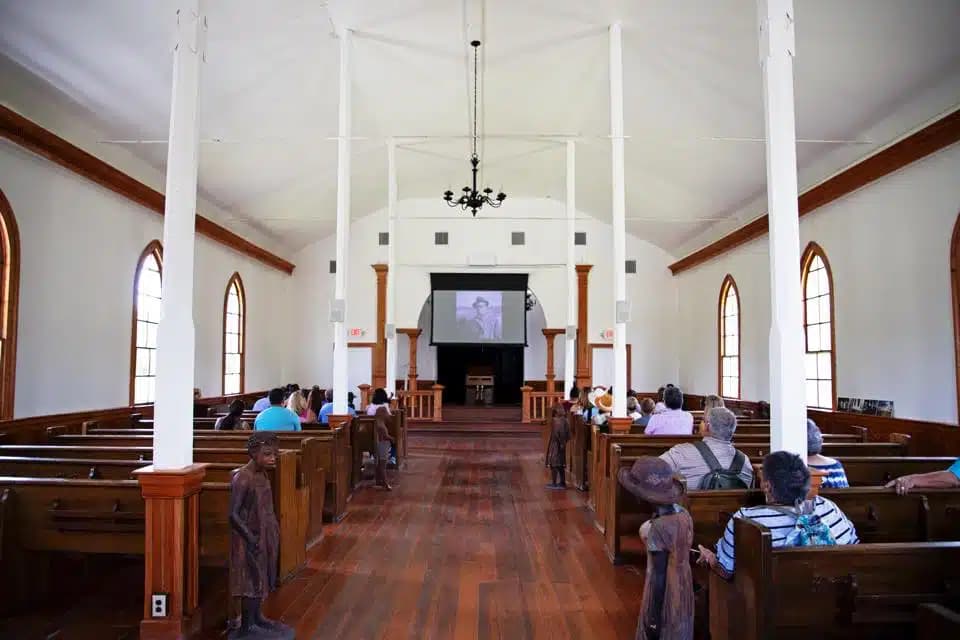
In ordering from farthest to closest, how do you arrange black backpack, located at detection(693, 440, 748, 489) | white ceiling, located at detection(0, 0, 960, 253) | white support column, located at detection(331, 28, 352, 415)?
white support column, located at detection(331, 28, 352, 415) < white ceiling, located at detection(0, 0, 960, 253) < black backpack, located at detection(693, 440, 748, 489)

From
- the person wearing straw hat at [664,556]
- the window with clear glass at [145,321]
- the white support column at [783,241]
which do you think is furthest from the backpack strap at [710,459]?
the window with clear glass at [145,321]

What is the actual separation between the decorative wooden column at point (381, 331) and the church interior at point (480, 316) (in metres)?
0.10

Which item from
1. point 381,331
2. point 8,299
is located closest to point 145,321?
point 8,299

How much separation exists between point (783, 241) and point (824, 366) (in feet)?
21.4

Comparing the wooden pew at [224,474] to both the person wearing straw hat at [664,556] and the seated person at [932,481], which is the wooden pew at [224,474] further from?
the seated person at [932,481]

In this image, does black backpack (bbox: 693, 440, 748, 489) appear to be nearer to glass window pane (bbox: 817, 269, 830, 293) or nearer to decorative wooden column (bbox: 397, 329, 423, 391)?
glass window pane (bbox: 817, 269, 830, 293)

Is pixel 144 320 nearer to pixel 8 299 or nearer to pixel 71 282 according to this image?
pixel 71 282

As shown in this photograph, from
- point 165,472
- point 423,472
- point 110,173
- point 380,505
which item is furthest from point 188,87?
point 423,472

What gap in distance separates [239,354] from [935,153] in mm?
11867

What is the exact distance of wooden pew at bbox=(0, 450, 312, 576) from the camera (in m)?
4.50

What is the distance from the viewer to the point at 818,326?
385 inches

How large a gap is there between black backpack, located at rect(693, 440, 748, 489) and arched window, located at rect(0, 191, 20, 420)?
6481 mm

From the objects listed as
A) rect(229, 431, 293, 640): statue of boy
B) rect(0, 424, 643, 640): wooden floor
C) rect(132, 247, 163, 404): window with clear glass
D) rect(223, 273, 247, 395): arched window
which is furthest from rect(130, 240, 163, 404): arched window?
rect(229, 431, 293, 640): statue of boy

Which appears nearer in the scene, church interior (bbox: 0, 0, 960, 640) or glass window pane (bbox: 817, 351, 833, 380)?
church interior (bbox: 0, 0, 960, 640)
